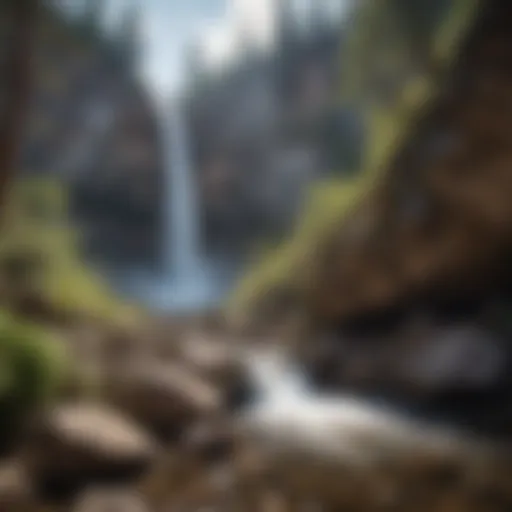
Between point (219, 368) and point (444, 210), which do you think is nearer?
point (219, 368)

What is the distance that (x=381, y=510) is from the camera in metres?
1.75

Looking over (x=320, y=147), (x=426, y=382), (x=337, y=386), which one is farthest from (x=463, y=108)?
(x=337, y=386)

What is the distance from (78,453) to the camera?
2.01 m

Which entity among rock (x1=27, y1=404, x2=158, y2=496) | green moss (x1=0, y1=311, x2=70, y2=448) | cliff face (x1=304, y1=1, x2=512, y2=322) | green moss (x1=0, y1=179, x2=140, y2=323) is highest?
cliff face (x1=304, y1=1, x2=512, y2=322)

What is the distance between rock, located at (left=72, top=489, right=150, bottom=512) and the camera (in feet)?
5.52

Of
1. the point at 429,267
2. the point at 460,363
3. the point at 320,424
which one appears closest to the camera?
the point at 320,424

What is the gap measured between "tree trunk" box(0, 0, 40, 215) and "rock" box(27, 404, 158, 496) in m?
0.75

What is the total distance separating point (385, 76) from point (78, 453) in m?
1.85

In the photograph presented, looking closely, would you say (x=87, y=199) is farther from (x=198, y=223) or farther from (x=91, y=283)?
(x=198, y=223)

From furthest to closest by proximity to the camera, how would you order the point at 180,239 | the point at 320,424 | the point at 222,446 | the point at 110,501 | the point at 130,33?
the point at 180,239 < the point at 320,424 < the point at 130,33 < the point at 222,446 < the point at 110,501

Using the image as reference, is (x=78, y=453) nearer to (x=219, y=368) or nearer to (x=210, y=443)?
(x=210, y=443)

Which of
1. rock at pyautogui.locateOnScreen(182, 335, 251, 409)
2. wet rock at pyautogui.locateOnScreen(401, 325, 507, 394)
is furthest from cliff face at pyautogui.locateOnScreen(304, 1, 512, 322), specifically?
rock at pyautogui.locateOnScreen(182, 335, 251, 409)

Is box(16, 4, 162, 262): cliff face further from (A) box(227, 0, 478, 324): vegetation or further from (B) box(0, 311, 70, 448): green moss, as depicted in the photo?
(A) box(227, 0, 478, 324): vegetation

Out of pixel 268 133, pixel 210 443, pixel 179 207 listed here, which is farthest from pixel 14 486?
pixel 179 207
